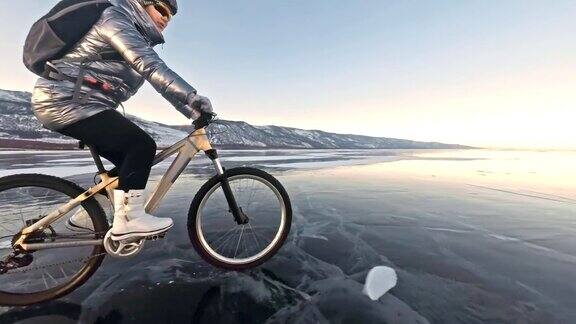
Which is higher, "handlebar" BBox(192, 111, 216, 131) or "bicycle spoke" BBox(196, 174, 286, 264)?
"handlebar" BBox(192, 111, 216, 131)

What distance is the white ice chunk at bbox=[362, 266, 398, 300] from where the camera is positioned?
258 cm

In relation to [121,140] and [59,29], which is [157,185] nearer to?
[121,140]

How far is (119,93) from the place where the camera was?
2701mm

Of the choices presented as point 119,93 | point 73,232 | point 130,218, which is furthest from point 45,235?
point 119,93

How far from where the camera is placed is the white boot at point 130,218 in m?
2.59

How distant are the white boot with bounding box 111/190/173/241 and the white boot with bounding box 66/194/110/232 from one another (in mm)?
302

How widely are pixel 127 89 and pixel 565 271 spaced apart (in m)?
4.96

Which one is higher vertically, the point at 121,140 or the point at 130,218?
the point at 121,140

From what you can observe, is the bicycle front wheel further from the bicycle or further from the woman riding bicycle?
the woman riding bicycle

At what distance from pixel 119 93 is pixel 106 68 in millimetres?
247

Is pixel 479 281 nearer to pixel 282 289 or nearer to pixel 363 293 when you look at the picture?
pixel 363 293

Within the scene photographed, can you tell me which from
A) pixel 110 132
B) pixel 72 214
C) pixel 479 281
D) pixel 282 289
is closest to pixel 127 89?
pixel 110 132

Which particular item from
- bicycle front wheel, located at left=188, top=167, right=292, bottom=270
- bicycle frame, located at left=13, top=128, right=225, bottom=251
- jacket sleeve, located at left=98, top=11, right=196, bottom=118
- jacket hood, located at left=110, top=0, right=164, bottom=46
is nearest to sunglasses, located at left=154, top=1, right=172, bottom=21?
jacket hood, located at left=110, top=0, right=164, bottom=46

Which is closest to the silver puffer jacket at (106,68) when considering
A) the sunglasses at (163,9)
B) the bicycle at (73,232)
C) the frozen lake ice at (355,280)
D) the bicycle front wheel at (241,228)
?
the sunglasses at (163,9)
